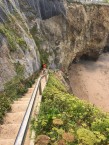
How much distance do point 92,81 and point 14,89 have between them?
66.2ft

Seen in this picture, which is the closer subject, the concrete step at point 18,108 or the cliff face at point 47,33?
the concrete step at point 18,108

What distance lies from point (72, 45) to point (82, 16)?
4435 millimetres

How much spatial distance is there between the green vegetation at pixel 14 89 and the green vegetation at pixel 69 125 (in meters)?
1.37

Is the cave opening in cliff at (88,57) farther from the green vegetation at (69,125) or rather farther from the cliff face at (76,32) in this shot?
the green vegetation at (69,125)

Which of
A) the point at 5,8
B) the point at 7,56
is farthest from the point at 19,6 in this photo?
the point at 7,56

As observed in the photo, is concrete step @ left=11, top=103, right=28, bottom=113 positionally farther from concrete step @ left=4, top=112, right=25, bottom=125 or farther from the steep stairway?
concrete step @ left=4, top=112, right=25, bottom=125

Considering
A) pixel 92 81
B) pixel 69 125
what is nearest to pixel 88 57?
pixel 92 81

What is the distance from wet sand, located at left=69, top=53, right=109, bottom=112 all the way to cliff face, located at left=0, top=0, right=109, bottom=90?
62.5 inches

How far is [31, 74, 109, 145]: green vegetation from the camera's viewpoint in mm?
7195

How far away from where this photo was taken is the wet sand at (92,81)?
28.6 meters

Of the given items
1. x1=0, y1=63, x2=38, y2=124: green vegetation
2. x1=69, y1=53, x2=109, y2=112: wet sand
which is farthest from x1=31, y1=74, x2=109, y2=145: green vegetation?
x1=69, y1=53, x2=109, y2=112: wet sand

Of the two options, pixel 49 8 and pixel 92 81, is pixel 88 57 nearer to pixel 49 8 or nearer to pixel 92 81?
pixel 92 81

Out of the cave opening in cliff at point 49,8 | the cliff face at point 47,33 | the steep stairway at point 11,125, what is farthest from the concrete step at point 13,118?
the cave opening in cliff at point 49,8

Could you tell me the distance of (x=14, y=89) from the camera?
44.0 ft
